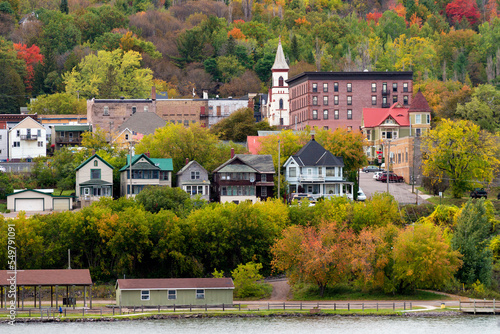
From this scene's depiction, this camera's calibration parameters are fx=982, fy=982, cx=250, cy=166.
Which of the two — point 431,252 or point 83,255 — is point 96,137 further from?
point 431,252

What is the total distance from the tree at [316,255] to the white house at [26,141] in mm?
65550

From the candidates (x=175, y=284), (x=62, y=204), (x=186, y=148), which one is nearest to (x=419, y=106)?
(x=186, y=148)

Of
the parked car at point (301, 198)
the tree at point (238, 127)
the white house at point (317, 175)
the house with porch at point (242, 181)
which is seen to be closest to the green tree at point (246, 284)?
the parked car at point (301, 198)

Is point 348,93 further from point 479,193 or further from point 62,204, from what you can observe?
point 62,204

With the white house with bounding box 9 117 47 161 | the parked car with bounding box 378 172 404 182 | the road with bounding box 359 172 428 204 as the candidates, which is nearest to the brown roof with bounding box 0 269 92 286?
the road with bounding box 359 172 428 204

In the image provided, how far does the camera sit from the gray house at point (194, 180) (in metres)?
109

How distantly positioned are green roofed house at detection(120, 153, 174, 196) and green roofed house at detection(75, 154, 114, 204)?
1.81 m

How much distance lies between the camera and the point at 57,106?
180m

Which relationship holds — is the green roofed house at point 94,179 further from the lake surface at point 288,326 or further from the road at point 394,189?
the lake surface at point 288,326

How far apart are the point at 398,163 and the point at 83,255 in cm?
5126

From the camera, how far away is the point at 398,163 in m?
126

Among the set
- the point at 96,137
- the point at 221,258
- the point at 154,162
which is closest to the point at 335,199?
the point at 221,258

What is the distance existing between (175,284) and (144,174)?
32.7m

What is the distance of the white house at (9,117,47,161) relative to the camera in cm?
14075
